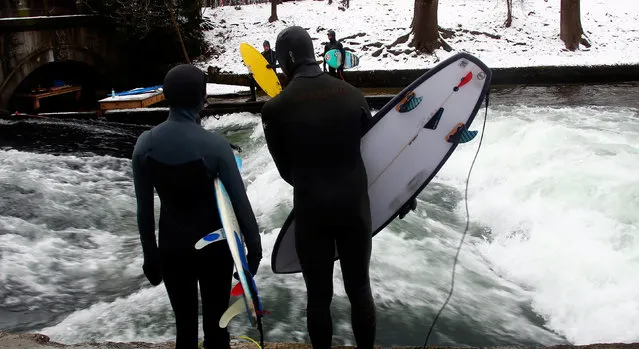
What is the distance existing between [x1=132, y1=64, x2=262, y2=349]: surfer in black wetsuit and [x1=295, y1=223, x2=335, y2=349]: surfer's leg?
23 centimetres

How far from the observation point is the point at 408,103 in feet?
10.8

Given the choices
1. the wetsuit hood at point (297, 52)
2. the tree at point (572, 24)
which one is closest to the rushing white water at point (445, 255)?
the wetsuit hood at point (297, 52)

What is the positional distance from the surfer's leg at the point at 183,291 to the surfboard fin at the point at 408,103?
5.22ft

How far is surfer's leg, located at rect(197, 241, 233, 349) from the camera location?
245cm

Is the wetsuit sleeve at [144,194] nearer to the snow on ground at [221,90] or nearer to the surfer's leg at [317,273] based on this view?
the surfer's leg at [317,273]

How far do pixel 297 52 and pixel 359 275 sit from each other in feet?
3.65

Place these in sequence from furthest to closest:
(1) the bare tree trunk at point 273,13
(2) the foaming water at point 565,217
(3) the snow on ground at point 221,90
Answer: (1) the bare tree trunk at point 273,13
(3) the snow on ground at point 221,90
(2) the foaming water at point 565,217

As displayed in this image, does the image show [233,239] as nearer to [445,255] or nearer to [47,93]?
[445,255]

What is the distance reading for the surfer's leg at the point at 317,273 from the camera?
8.31 ft

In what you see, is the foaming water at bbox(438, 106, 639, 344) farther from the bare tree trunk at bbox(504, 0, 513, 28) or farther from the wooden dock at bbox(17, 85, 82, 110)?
the wooden dock at bbox(17, 85, 82, 110)

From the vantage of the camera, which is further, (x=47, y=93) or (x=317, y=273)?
(x=47, y=93)

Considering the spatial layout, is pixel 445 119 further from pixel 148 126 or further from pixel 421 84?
pixel 148 126

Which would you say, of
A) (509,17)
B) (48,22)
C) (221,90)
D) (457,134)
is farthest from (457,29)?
(457,134)

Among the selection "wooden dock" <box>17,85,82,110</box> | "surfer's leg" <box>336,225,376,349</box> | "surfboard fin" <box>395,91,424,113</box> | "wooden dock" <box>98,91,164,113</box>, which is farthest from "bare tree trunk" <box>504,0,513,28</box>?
"surfer's leg" <box>336,225,376,349</box>
